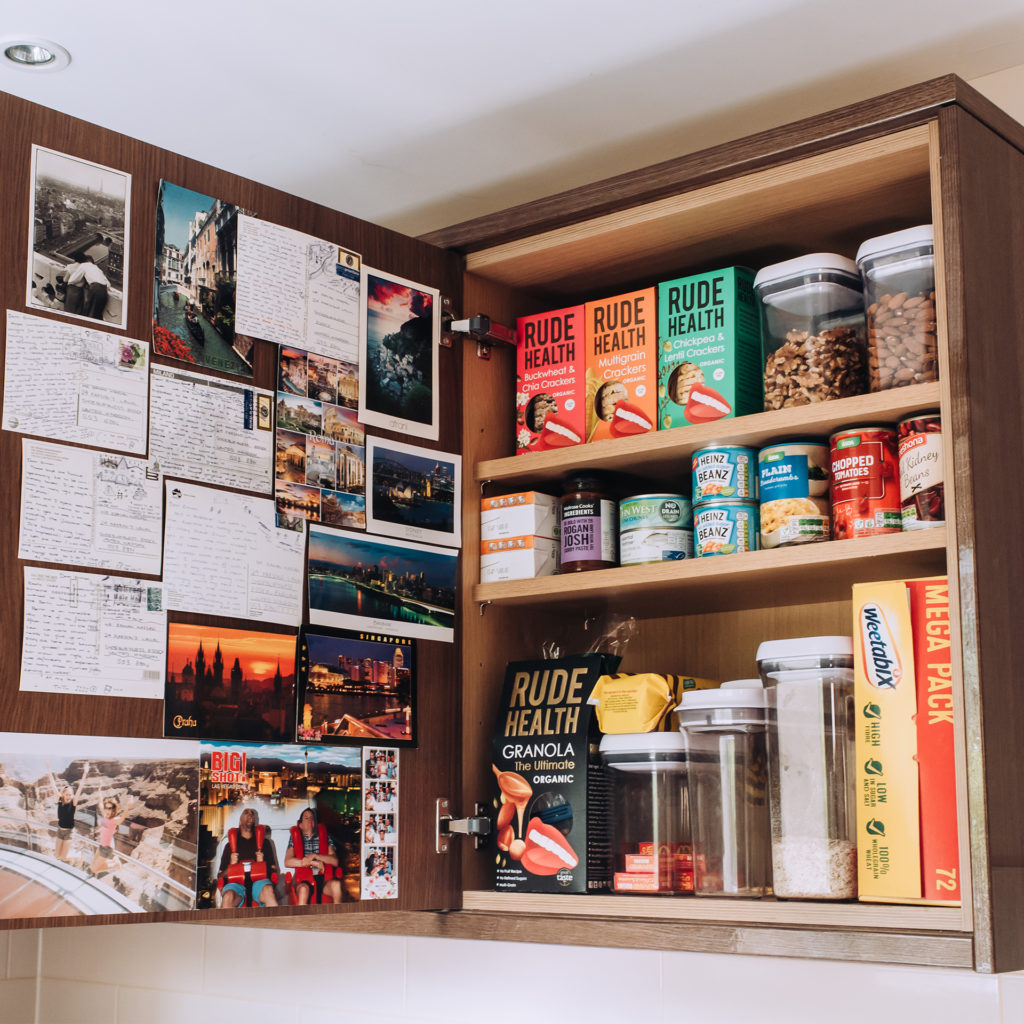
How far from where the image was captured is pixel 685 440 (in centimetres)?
161

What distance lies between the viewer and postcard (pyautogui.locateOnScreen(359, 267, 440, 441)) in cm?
166

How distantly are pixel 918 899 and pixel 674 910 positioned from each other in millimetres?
280

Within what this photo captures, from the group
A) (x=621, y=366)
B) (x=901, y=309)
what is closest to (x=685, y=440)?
(x=621, y=366)

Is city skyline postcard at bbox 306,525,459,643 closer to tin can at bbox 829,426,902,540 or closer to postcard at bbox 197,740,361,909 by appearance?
postcard at bbox 197,740,361,909

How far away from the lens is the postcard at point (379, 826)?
1.55 metres

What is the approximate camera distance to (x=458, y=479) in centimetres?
177

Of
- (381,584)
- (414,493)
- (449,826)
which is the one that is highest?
(414,493)

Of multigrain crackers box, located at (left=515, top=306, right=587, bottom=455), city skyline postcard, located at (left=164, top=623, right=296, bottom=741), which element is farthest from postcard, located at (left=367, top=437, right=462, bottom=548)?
city skyline postcard, located at (left=164, top=623, right=296, bottom=741)

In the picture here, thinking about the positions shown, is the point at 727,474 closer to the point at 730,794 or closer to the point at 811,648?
the point at 811,648

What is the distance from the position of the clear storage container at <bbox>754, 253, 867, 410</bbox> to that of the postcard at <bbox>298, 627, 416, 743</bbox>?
57 cm

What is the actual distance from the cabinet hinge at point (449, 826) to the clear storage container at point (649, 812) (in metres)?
0.17

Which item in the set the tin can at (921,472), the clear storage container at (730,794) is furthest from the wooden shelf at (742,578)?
the clear storage container at (730,794)

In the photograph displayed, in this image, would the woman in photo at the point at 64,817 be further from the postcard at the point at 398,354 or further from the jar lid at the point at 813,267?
the jar lid at the point at 813,267

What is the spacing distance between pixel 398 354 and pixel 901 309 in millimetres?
639
